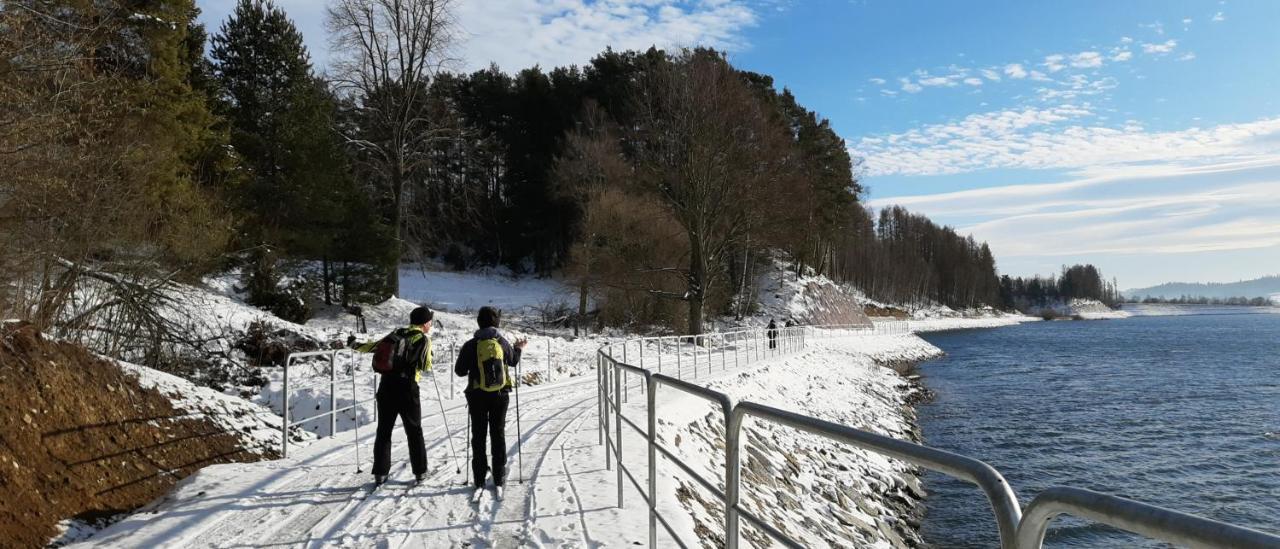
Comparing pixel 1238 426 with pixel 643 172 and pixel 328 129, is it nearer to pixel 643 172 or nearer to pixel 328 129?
pixel 643 172

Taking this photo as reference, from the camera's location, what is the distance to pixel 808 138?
54406 millimetres

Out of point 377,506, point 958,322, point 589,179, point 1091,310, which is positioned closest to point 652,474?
point 377,506

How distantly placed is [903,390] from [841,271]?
64.0 metres

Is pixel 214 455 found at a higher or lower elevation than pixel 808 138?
lower

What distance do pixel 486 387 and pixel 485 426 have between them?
0.40m

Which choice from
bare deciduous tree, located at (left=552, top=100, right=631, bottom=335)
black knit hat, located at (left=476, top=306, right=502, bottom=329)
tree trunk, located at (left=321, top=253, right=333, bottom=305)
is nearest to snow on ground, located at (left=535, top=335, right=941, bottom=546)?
black knit hat, located at (left=476, top=306, right=502, bottom=329)

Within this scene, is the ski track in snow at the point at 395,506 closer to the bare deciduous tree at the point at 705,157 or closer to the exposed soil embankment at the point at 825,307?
the bare deciduous tree at the point at 705,157

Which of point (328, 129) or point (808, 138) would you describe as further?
point (808, 138)

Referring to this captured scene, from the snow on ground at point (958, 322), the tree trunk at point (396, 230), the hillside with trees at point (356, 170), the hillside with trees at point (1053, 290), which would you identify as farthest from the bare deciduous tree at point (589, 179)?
the hillside with trees at point (1053, 290)

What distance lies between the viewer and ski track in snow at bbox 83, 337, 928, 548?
5.96 meters

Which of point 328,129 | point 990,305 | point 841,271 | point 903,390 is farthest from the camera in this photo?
point 990,305

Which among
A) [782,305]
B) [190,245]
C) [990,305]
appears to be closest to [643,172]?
[190,245]

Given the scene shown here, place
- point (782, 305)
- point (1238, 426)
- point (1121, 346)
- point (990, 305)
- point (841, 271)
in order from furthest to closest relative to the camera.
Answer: point (990, 305) < point (841, 271) < point (1121, 346) < point (782, 305) < point (1238, 426)

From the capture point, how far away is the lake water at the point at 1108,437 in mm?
12477
